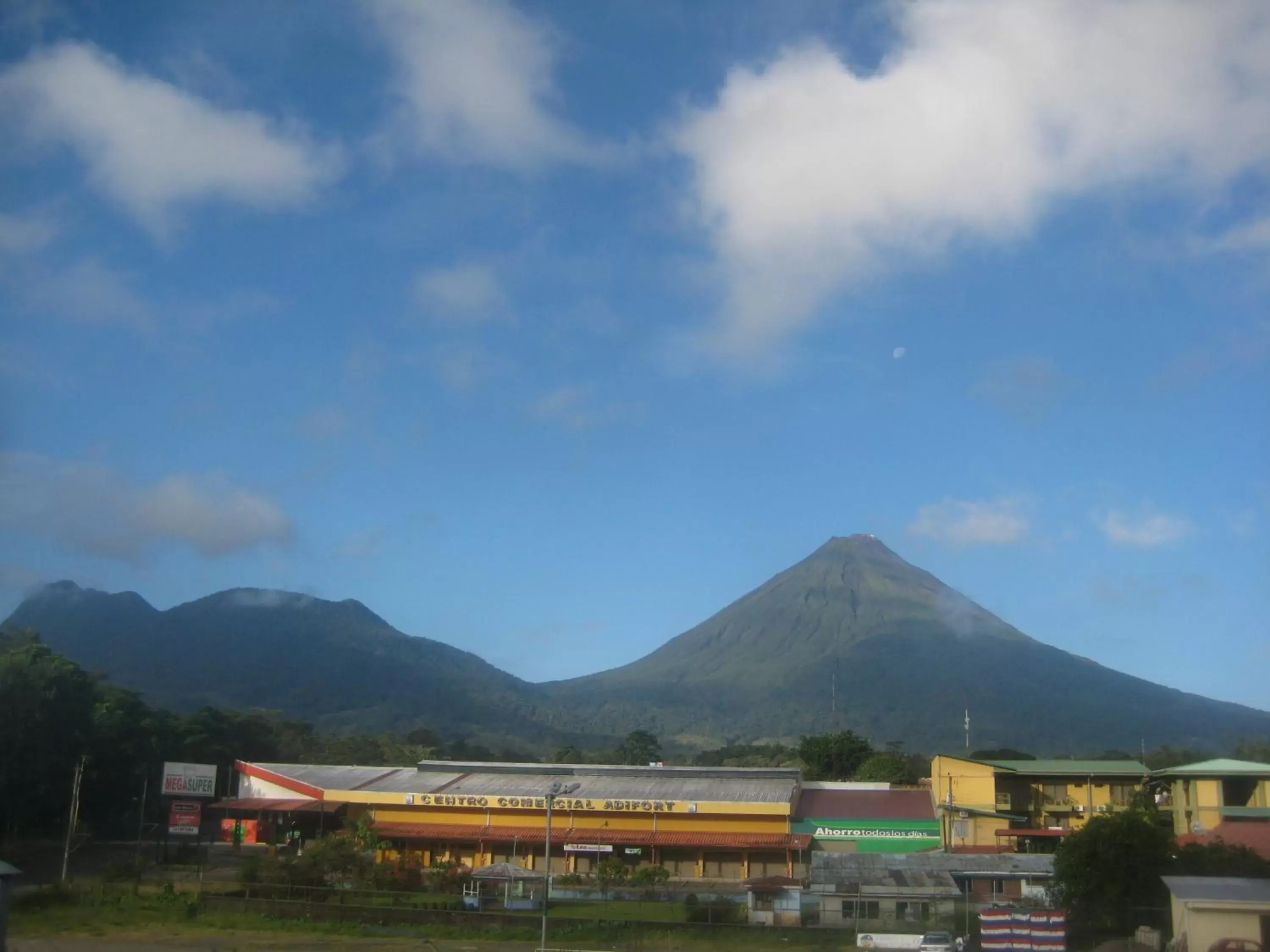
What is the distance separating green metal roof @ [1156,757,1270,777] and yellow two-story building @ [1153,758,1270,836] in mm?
20

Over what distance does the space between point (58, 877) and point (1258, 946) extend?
46363 millimetres

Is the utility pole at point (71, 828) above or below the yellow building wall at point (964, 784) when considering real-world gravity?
below

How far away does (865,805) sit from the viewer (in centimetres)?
6216

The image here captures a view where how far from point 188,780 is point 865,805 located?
35.0m

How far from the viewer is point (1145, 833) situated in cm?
3681

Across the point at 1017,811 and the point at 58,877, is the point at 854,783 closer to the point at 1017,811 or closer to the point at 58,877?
the point at 1017,811

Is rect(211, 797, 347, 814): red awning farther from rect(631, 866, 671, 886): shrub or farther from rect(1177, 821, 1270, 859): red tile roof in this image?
rect(1177, 821, 1270, 859): red tile roof

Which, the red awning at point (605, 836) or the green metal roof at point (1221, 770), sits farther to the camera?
the red awning at point (605, 836)

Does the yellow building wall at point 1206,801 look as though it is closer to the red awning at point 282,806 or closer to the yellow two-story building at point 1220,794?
the yellow two-story building at point 1220,794

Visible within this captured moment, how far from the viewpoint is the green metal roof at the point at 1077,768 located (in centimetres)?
6212

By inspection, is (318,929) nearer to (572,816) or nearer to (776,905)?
(776,905)

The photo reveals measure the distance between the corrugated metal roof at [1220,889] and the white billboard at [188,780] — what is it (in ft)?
139

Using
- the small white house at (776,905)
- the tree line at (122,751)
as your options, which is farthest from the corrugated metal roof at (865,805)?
the small white house at (776,905)

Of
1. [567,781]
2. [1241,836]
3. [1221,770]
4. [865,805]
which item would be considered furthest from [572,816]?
[1221,770]
